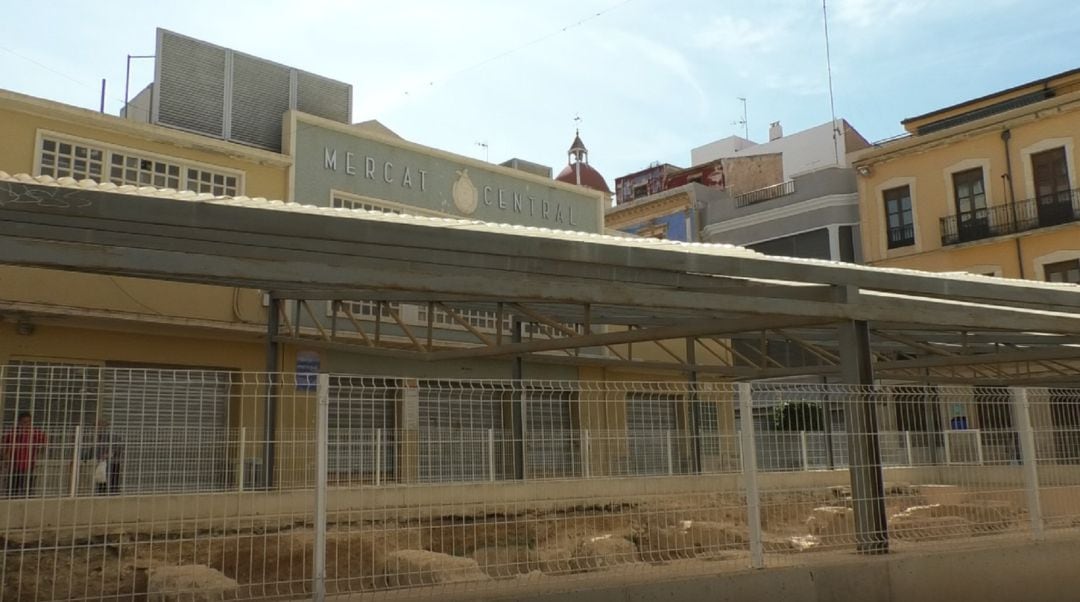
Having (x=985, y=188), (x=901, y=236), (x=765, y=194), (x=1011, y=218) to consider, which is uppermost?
(x=765, y=194)

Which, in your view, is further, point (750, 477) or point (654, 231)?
point (654, 231)

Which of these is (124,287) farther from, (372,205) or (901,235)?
(901,235)

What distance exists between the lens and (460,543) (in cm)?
804

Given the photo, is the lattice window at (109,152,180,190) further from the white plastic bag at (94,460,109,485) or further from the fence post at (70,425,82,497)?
the fence post at (70,425,82,497)

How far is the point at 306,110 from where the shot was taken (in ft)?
65.6

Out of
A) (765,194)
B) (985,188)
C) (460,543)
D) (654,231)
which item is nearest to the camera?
(460,543)

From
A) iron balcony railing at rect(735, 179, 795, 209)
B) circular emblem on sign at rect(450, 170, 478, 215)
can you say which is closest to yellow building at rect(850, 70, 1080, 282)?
iron balcony railing at rect(735, 179, 795, 209)

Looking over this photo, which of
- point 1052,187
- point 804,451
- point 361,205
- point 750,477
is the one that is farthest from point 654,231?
point 750,477

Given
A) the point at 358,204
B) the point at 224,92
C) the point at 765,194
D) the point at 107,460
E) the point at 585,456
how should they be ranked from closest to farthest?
the point at 107,460
the point at 585,456
the point at 224,92
the point at 358,204
the point at 765,194

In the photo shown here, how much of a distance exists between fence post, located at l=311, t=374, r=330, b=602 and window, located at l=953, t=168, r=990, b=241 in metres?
25.4

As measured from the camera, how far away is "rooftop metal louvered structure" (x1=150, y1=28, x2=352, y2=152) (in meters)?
17.8

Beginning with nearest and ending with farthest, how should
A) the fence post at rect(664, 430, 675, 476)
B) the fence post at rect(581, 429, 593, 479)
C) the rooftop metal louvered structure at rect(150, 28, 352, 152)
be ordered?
the fence post at rect(581, 429, 593, 479), the fence post at rect(664, 430, 675, 476), the rooftop metal louvered structure at rect(150, 28, 352, 152)

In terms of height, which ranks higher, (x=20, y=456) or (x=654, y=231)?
(x=654, y=231)

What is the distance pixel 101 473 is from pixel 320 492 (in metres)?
1.96
